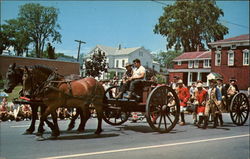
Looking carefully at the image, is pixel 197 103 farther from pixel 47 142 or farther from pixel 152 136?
pixel 47 142

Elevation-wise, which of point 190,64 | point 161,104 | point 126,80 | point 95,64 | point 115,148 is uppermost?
point 190,64

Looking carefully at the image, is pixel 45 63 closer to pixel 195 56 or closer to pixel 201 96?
pixel 201 96

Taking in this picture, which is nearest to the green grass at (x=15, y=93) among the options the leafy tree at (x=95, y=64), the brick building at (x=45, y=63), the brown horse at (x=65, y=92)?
the brown horse at (x=65, y=92)

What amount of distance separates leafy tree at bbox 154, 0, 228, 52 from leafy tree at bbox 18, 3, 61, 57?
1238 millimetres

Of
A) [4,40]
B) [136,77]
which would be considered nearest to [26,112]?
[4,40]

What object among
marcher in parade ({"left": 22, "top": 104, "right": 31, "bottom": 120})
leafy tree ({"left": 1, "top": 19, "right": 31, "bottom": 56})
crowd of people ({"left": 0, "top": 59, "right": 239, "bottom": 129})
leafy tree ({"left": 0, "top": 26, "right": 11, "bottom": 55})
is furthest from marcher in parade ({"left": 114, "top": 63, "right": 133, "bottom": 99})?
leafy tree ({"left": 0, "top": 26, "right": 11, "bottom": 55})

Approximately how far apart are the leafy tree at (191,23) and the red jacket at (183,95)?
2.28 feet

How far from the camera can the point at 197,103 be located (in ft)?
13.7

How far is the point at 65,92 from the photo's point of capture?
2.81 metres

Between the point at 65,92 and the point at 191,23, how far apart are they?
1.85 meters

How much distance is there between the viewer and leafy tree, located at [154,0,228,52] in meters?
3.21

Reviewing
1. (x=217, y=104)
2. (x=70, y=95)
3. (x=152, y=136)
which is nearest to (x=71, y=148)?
(x=70, y=95)

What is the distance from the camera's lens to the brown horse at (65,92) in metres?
2.51

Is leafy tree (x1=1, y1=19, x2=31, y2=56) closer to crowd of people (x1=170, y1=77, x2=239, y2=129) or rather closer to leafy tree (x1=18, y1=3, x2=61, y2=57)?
leafy tree (x1=18, y1=3, x2=61, y2=57)
